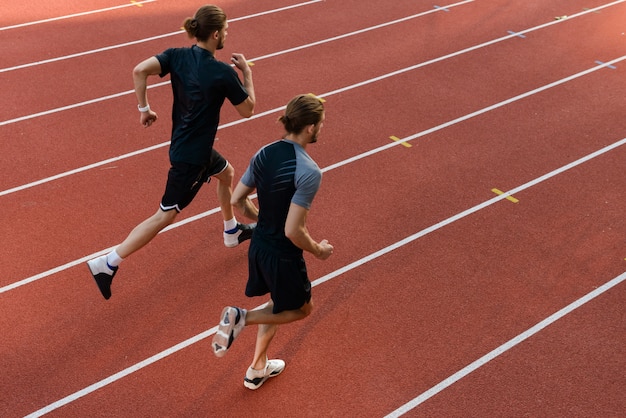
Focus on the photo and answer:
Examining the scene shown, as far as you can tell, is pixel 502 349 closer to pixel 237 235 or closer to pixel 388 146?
pixel 237 235

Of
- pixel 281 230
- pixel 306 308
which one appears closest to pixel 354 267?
pixel 306 308

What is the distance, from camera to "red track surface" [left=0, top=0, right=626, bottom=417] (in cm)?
517

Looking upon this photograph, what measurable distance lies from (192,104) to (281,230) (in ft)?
4.76

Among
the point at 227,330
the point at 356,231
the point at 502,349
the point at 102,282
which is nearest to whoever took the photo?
the point at 227,330

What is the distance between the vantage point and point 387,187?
24.6 feet

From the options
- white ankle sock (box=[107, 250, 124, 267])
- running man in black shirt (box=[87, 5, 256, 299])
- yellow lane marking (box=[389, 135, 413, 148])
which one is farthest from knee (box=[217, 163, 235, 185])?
yellow lane marking (box=[389, 135, 413, 148])

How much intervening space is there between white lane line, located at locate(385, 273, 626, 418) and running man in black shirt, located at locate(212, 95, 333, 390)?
965mm

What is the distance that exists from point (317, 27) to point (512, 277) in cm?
607

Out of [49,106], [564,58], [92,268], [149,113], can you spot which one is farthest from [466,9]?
[92,268]

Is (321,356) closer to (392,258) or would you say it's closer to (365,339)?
(365,339)

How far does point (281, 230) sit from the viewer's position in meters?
4.48

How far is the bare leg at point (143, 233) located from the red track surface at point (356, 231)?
394mm

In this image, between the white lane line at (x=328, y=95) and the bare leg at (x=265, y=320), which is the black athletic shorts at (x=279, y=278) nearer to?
the bare leg at (x=265, y=320)

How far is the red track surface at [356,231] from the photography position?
5.17m
